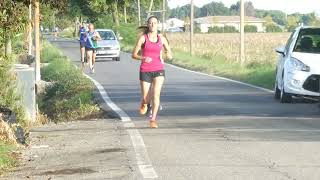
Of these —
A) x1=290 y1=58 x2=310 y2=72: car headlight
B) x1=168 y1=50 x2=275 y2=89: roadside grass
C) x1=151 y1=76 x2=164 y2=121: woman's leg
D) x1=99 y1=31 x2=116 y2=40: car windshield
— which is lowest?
x1=168 y1=50 x2=275 y2=89: roadside grass

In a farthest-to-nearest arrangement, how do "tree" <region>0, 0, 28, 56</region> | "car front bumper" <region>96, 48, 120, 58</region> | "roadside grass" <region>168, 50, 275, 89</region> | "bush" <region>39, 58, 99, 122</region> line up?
1. "car front bumper" <region>96, 48, 120, 58</region>
2. "roadside grass" <region>168, 50, 275, 89</region>
3. "bush" <region>39, 58, 99, 122</region>
4. "tree" <region>0, 0, 28, 56</region>

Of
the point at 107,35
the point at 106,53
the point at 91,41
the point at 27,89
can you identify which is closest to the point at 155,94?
the point at 27,89

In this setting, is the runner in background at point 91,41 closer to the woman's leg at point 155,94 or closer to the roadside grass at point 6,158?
the woman's leg at point 155,94

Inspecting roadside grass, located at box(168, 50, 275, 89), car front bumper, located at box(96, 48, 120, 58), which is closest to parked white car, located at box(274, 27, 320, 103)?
roadside grass, located at box(168, 50, 275, 89)

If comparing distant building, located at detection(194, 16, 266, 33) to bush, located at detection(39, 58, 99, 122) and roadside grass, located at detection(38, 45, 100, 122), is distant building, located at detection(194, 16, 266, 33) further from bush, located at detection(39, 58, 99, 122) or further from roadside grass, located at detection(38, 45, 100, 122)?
bush, located at detection(39, 58, 99, 122)

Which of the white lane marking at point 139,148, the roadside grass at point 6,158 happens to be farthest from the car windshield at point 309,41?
the roadside grass at point 6,158

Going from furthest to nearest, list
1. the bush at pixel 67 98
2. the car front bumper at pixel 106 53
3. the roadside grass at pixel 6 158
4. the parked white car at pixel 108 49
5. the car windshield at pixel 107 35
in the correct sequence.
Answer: the car windshield at pixel 107 35, the car front bumper at pixel 106 53, the parked white car at pixel 108 49, the bush at pixel 67 98, the roadside grass at pixel 6 158

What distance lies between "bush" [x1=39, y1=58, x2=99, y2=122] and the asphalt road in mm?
793

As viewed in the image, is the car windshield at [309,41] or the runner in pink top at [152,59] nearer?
the runner in pink top at [152,59]

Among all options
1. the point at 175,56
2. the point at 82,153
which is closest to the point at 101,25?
the point at 175,56

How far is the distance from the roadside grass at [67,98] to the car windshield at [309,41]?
4523 millimetres

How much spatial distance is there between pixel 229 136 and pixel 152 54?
2017 mm

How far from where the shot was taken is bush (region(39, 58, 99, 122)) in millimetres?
16641

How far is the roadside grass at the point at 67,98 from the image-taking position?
54.3ft
